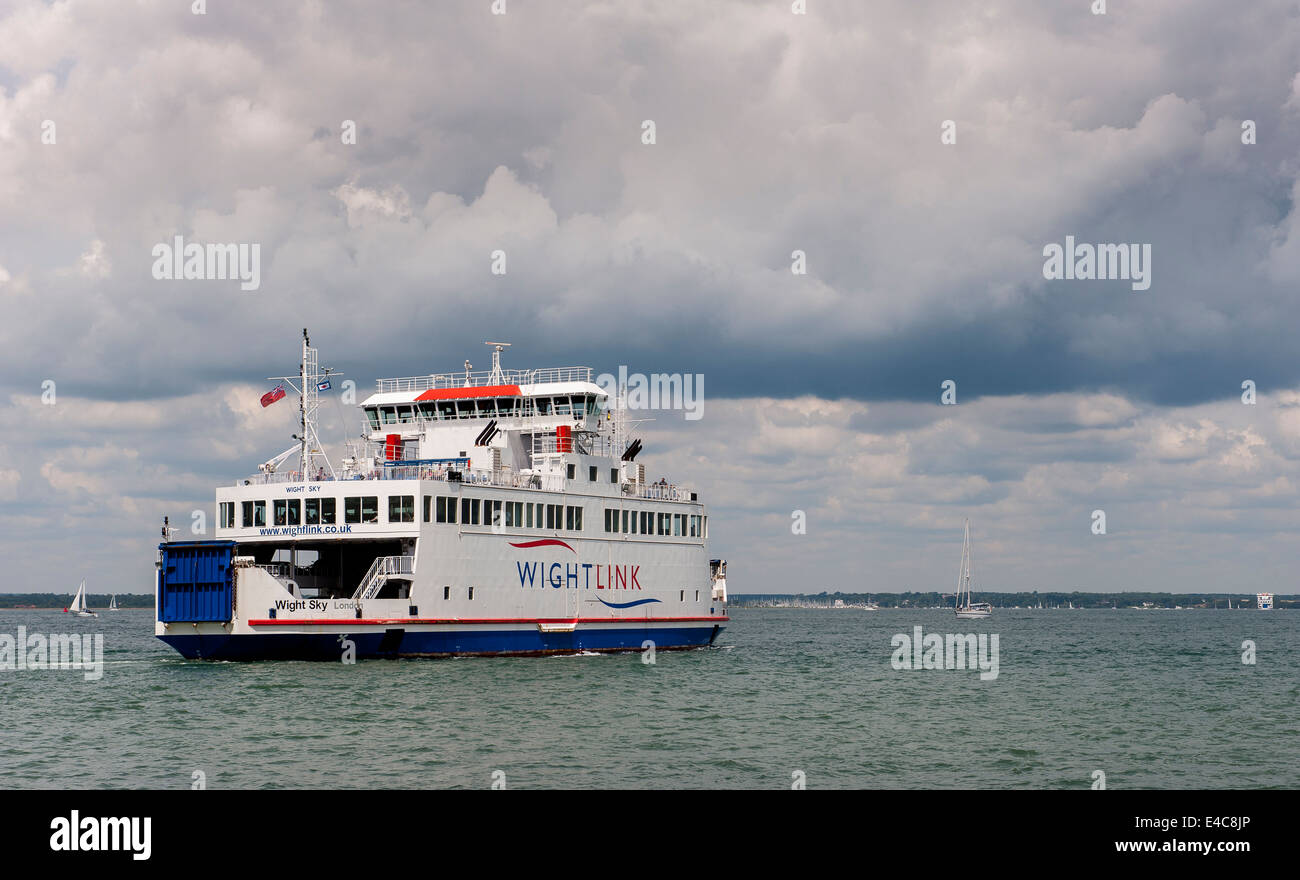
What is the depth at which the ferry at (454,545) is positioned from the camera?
43.4m

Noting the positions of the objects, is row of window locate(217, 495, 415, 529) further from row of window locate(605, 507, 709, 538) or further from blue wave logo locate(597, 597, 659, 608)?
blue wave logo locate(597, 597, 659, 608)

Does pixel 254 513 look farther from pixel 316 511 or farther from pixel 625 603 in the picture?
pixel 625 603

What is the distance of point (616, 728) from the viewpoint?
106ft

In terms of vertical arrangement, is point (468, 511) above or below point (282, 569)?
above

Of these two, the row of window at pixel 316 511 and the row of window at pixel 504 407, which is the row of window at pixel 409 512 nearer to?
the row of window at pixel 316 511

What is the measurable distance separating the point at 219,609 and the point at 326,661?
4.06 m

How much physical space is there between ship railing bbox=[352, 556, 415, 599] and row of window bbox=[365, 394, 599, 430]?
10.8 m

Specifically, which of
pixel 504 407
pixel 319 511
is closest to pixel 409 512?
pixel 319 511

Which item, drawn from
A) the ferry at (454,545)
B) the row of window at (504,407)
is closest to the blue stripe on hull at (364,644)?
the ferry at (454,545)

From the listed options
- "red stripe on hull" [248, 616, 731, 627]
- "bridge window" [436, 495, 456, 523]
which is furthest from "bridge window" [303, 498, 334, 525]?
"red stripe on hull" [248, 616, 731, 627]

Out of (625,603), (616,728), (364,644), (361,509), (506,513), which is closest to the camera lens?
(616,728)

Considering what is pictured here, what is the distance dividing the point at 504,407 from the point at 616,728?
80.1 ft
